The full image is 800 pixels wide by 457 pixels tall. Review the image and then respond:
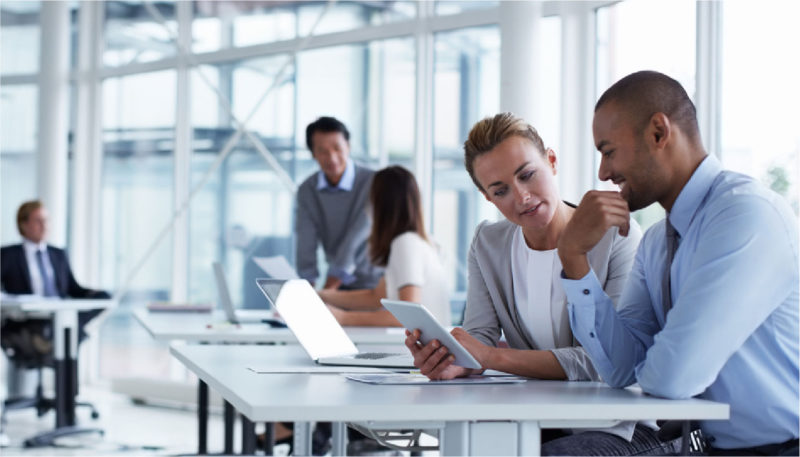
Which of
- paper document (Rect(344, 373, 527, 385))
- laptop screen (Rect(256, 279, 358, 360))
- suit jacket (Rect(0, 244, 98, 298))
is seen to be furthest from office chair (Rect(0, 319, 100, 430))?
paper document (Rect(344, 373, 527, 385))

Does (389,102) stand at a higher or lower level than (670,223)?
higher

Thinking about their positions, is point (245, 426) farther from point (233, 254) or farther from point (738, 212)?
point (233, 254)

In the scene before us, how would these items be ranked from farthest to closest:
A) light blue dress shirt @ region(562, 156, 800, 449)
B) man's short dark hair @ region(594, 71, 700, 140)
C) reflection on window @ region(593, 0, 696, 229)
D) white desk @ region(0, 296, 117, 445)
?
white desk @ region(0, 296, 117, 445), reflection on window @ region(593, 0, 696, 229), man's short dark hair @ region(594, 71, 700, 140), light blue dress shirt @ region(562, 156, 800, 449)

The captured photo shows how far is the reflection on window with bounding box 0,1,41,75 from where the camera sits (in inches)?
356

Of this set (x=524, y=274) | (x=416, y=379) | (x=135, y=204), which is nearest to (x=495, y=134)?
(x=524, y=274)

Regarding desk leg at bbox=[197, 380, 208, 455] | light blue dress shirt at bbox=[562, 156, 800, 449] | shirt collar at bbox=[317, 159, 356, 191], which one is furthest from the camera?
shirt collar at bbox=[317, 159, 356, 191]

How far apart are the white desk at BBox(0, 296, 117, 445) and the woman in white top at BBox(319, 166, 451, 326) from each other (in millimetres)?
2831

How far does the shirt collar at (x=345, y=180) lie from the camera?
5109 mm

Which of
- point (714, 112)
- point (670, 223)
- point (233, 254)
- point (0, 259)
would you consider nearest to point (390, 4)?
point (233, 254)

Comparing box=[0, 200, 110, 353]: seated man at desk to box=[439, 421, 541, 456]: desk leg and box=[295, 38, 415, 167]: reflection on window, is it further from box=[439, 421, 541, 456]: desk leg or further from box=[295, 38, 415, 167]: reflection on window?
box=[439, 421, 541, 456]: desk leg

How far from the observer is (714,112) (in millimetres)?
4625

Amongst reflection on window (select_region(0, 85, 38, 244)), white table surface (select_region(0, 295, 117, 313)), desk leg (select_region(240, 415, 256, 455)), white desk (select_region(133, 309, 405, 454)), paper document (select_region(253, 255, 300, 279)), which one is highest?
reflection on window (select_region(0, 85, 38, 244))

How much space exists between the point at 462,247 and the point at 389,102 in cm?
113

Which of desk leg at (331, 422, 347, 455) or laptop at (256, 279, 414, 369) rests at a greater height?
laptop at (256, 279, 414, 369)
